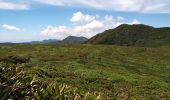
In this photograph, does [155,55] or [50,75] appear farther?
[155,55]

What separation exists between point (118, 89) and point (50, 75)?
762cm

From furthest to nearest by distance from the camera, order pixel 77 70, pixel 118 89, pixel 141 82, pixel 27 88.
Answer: pixel 77 70 < pixel 141 82 < pixel 118 89 < pixel 27 88

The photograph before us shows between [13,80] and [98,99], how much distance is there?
3.48 m

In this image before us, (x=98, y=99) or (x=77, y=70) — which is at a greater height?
(x=98, y=99)

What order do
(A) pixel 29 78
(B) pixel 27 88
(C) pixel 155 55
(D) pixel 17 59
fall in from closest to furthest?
(B) pixel 27 88 < (A) pixel 29 78 < (D) pixel 17 59 < (C) pixel 155 55

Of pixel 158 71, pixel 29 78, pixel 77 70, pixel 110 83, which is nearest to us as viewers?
pixel 29 78

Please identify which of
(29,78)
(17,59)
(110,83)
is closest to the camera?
(29,78)

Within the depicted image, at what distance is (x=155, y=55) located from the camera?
73438mm

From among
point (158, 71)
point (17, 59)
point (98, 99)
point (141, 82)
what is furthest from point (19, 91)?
point (158, 71)

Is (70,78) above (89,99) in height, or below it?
below

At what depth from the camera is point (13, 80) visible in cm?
1363

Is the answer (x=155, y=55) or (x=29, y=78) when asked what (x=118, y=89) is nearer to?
(x=29, y=78)

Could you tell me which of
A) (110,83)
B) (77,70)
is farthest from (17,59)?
(110,83)

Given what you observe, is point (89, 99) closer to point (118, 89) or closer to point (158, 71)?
point (118, 89)
